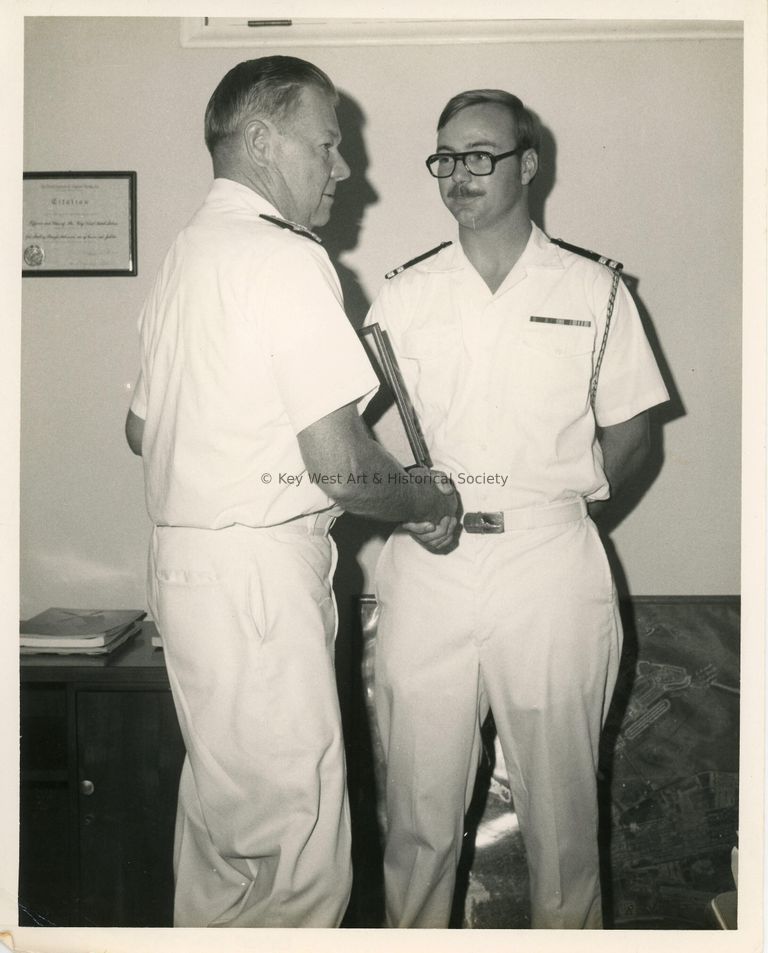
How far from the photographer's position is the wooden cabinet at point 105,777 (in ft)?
4.95

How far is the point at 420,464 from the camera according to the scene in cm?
149

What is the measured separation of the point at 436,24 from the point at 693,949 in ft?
5.29

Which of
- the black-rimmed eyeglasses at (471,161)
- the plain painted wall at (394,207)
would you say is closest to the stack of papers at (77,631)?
the plain painted wall at (394,207)

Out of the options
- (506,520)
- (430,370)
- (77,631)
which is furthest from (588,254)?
(77,631)

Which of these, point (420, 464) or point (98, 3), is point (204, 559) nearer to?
point (420, 464)

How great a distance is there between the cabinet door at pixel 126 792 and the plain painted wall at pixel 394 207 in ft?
0.73

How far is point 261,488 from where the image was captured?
1.32 metres

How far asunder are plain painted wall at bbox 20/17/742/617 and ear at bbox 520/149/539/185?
0.12 ft

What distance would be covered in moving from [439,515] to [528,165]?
66 centimetres

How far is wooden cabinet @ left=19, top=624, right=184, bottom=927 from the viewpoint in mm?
1508

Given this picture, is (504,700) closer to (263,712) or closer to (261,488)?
(263,712)

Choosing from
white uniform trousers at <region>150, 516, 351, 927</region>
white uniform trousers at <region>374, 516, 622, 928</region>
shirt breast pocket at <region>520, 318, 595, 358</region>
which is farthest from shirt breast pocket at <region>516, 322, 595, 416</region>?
white uniform trousers at <region>150, 516, 351, 927</region>

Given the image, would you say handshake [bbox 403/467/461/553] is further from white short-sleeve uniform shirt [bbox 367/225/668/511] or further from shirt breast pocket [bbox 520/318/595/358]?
shirt breast pocket [bbox 520/318/595/358]

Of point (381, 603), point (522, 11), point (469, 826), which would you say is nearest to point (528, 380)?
point (381, 603)
